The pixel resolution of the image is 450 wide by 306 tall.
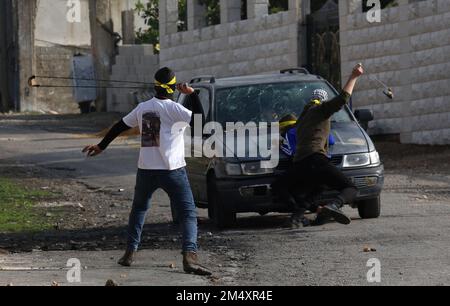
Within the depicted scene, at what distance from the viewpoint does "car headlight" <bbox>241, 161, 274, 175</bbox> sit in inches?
535

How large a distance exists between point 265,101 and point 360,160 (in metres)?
1.66

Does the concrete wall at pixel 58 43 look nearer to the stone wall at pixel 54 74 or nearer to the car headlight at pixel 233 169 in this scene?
the stone wall at pixel 54 74

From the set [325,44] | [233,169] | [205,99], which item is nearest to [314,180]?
[233,169]

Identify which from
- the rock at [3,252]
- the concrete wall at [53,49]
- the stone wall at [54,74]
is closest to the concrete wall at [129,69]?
the concrete wall at [53,49]

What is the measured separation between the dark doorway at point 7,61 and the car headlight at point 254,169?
1243 inches

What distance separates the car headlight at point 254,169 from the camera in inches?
535

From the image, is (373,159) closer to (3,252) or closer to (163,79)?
(163,79)

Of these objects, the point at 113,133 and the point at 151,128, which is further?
the point at 113,133

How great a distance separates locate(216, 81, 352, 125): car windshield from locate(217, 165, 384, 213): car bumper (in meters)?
1.17

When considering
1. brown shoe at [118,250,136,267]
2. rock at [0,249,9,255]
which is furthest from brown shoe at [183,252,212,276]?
rock at [0,249,9,255]

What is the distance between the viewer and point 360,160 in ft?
45.3

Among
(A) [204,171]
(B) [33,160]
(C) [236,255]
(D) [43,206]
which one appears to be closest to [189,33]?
(B) [33,160]

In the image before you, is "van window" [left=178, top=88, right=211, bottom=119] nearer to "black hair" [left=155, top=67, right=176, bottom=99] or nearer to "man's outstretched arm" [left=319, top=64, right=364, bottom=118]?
"man's outstretched arm" [left=319, top=64, right=364, bottom=118]
